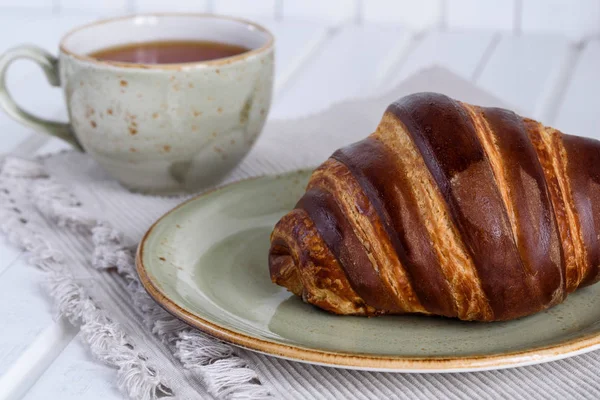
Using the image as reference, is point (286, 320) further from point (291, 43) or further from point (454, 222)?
point (291, 43)

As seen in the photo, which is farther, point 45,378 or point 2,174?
point 2,174

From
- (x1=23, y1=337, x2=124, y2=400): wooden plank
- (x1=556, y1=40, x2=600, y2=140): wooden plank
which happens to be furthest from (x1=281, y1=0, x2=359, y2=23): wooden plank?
(x1=23, y1=337, x2=124, y2=400): wooden plank

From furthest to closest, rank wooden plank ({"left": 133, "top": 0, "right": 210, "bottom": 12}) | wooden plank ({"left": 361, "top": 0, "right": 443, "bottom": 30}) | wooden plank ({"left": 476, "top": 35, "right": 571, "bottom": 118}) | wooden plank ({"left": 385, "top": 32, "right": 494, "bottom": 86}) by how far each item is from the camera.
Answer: wooden plank ({"left": 133, "top": 0, "right": 210, "bottom": 12})
wooden plank ({"left": 361, "top": 0, "right": 443, "bottom": 30})
wooden plank ({"left": 385, "top": 32, "right": 494, "bottom": 86})
wooden plank ({"left": 476, "top": 35, "right": 571, "bottom": 118})

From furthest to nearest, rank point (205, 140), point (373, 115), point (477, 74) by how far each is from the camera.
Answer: point (477, 74) < point (373, 115) < point (205, 140)

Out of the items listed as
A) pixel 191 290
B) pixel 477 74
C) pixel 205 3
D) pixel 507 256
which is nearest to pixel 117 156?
pixel 191 290

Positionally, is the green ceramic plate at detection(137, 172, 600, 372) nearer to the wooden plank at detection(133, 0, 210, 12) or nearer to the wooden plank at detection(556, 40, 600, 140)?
the wooden plank at detection(556, 40, 600, 140)

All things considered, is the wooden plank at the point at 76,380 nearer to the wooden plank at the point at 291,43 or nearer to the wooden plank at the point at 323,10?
the wooden plank at the point at 291,43

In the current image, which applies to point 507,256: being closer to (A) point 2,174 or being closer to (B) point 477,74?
(A) point 2,174
